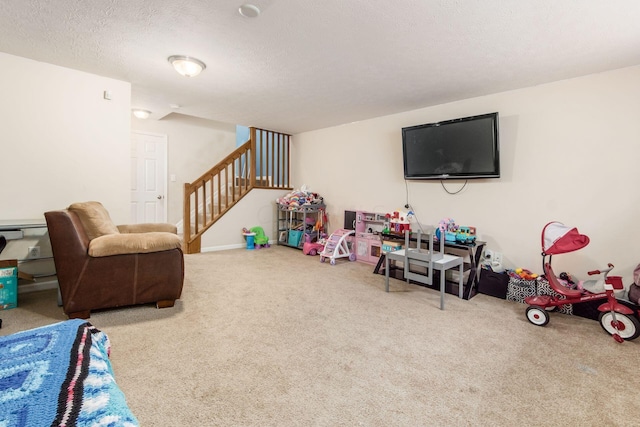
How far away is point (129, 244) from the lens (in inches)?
91.4

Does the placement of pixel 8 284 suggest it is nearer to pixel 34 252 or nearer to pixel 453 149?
pixel 34 252

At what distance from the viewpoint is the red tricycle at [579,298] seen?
2201 mm

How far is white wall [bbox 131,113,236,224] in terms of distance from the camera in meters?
5.64

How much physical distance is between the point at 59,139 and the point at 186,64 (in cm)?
164

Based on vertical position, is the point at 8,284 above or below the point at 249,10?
below

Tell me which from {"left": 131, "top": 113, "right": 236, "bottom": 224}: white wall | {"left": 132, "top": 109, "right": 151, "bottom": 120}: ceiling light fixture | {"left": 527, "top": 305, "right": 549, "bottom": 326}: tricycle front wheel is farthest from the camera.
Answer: {"left": 131, "top": 113, "right": 236, "bottom": 224}: white wall

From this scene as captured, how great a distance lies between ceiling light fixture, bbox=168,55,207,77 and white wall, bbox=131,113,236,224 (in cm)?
325

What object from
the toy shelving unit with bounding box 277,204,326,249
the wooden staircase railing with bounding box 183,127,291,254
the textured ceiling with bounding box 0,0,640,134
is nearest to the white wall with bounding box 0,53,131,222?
the textured ceiling with bounding box 0,0,640,134

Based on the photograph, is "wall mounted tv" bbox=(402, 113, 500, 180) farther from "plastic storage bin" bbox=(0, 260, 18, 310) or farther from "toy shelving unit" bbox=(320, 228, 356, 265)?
"plastic storage bin" bbox=(0, 260, 18, 310)

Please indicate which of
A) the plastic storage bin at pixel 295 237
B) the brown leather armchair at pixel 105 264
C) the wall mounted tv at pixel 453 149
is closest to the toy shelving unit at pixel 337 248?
the plastic storage bin at pixel 295 237

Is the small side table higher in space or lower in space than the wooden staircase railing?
lower

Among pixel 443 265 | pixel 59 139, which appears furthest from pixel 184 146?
pixel 443 265

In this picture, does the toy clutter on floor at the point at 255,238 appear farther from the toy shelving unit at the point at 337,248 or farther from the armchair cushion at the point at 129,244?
the armchair cushion at the point at 129,244

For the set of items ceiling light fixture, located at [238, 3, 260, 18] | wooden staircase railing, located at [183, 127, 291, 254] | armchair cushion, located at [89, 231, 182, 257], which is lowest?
armchair cushion, located at [89, 231, 182, 257]
